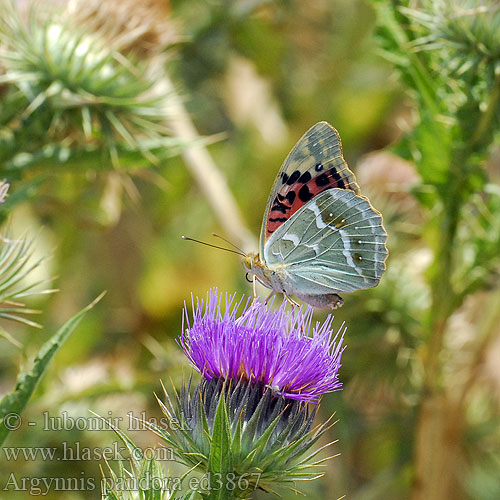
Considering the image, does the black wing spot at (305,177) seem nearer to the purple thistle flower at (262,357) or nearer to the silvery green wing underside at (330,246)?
the silvery green wing underside at (330,246)

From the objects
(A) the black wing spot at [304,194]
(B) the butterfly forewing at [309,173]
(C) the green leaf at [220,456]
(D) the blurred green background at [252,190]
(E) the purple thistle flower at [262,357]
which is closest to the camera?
(C) the green leaf at [220,456]

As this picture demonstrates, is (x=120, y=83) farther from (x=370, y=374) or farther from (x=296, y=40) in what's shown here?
(x=296, y=40)

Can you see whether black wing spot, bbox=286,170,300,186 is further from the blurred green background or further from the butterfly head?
the blurred green background

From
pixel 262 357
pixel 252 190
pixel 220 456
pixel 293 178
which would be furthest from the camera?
pixel 252 190

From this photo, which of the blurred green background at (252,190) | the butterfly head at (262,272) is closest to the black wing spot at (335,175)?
the butterfly head at (262,272)

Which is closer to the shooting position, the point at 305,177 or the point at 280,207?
the point at 305,177

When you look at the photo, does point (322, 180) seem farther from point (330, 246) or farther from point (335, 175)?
point (330, 246)

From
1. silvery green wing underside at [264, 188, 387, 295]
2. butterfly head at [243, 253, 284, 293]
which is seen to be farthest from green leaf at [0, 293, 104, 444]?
silvery green wing underside at [264, 188, 387, 295]

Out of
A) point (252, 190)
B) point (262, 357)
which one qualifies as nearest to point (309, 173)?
point (262, 357)
